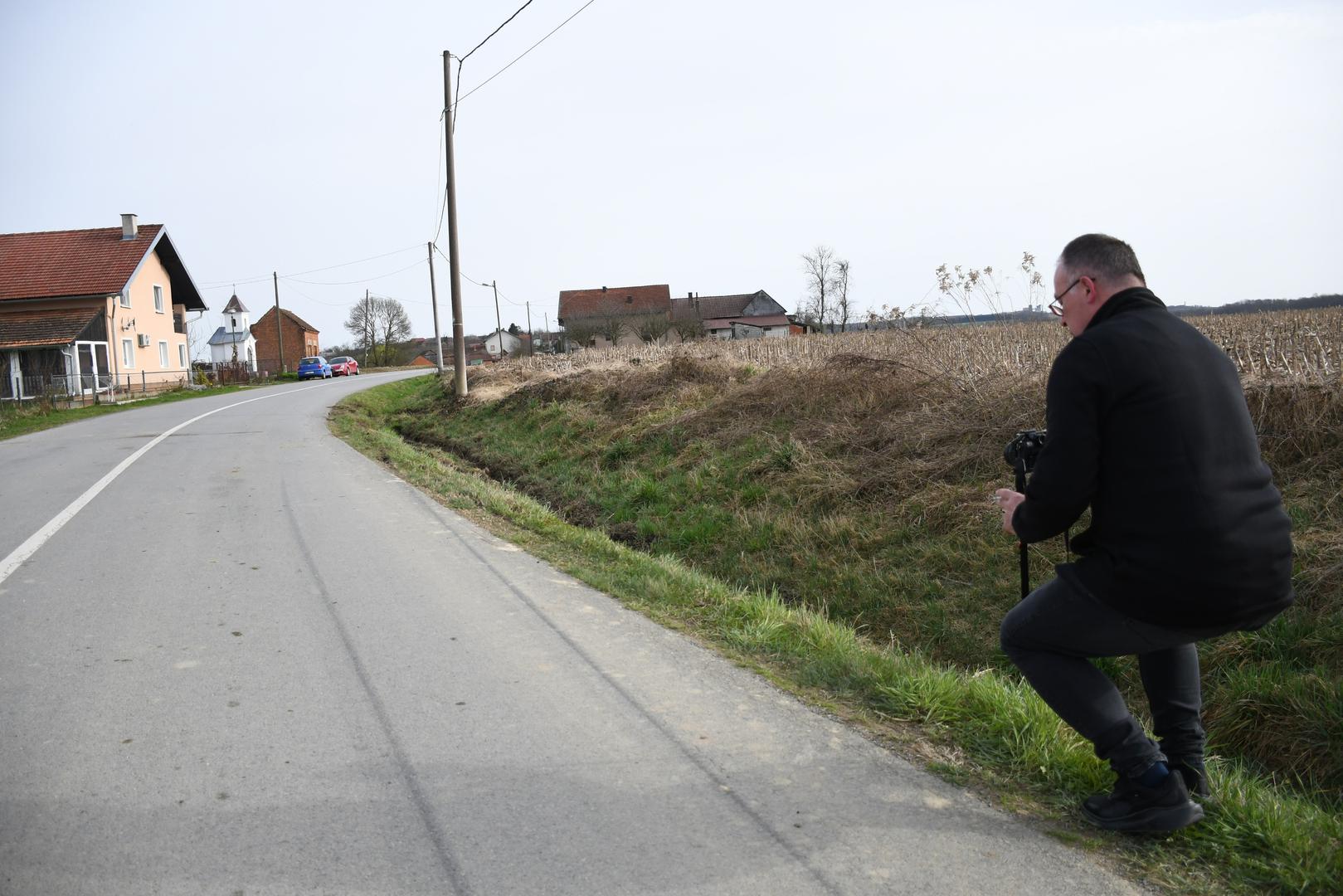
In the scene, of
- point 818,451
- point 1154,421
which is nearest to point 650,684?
point 1154,421

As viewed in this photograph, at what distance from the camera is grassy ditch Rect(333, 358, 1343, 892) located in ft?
11.8

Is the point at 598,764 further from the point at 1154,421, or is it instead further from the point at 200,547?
the point at 200,547

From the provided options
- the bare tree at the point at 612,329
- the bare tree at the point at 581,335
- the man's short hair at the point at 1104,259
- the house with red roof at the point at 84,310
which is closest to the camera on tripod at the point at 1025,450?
the man's short hair at the point at 1104,259

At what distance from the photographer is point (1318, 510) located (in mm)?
6520

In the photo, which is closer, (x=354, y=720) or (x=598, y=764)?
(x=598, y=764)

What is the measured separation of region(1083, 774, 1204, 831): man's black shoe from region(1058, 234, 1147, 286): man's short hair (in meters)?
1.62

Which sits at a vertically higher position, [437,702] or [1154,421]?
[1154,421]

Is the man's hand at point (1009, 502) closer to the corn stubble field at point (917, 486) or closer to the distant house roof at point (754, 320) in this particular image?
the corn stubble field at point (917, 486)

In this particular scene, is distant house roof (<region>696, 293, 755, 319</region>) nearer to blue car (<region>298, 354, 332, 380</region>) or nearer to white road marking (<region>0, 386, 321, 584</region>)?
blue car (<region>298, 354, 332, 380</region>)

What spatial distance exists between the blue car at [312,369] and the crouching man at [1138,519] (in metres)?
56.3

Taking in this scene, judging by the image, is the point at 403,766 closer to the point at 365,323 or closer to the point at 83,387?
the point at 83,387

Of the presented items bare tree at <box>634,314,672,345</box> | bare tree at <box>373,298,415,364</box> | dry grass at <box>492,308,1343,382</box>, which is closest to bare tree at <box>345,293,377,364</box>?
bare tree at <box>373,298,415,364</box>

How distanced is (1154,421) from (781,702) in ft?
7.58

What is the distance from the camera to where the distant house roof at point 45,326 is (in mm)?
35906
